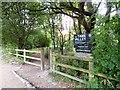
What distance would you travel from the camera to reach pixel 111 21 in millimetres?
2342

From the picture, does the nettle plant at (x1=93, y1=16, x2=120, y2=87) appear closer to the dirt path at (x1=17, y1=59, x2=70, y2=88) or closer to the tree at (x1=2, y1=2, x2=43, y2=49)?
the dirt path at (x1=17, y1=59, x2=70, y2=88)

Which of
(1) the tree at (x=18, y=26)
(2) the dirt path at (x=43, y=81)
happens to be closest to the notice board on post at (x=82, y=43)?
(2) the dirt path at (x=43, y=81)

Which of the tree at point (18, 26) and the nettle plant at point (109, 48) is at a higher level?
the tree at point (18, 26)

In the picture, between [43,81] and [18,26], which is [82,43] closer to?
[43,81]

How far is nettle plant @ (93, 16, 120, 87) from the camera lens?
2285mm

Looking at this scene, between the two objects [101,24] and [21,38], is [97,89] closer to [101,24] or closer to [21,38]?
[101,24]

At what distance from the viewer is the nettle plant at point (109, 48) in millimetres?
2285

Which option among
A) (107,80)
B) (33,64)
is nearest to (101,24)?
(107,80)

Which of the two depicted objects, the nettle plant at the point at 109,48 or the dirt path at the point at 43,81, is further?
the dirt path at the point at 43,81

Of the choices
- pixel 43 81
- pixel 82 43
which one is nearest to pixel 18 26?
pixel 43 81

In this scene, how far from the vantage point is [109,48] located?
235cm

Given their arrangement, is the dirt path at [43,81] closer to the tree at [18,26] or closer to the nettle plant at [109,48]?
the nettle plant at [109,48]

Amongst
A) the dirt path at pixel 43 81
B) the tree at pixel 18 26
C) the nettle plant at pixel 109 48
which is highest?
the tree at pixel 18 26

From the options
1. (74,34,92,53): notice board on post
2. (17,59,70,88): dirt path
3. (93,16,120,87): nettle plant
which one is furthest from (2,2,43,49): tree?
(93,16,120,87): nettle plant
